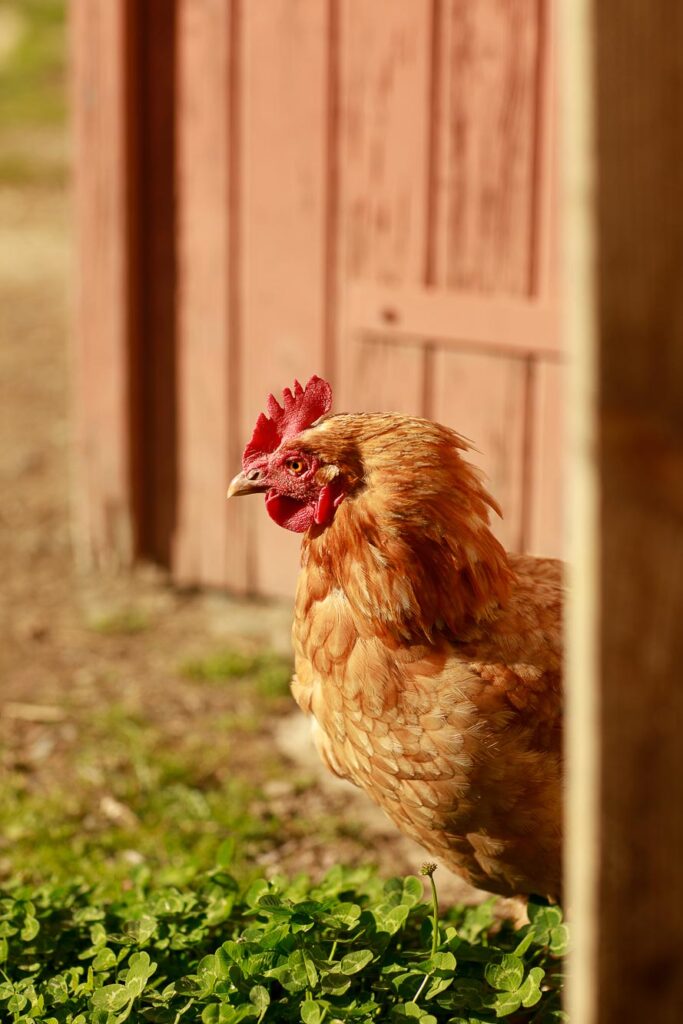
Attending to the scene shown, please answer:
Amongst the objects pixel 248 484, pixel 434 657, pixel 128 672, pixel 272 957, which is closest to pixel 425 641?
pixel 434 657

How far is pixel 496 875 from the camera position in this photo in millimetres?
2793

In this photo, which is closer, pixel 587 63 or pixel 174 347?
pixel 587 63

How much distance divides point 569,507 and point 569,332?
180 mm

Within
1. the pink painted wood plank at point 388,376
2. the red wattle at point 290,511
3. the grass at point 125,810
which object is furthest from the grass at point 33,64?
the red wattle at point 290,511

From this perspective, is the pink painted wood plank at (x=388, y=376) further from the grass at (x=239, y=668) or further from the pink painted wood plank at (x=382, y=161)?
the grass at (x=239, y=668)

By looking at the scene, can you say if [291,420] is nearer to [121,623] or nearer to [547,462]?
[547,462]

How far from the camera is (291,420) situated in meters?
2.82

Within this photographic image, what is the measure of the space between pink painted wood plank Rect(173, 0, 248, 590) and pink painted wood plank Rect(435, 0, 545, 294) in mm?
1008

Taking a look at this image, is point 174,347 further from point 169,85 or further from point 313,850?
point 313,850

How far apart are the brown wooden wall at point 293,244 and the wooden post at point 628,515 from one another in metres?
3.53

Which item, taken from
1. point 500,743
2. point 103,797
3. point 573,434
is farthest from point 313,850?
point 573,434

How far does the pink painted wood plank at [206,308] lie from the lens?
530cm

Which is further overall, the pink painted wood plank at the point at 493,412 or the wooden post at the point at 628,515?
the pink painted wood plank at the point at 493,412

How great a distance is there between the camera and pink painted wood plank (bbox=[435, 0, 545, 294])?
460 centimetres
